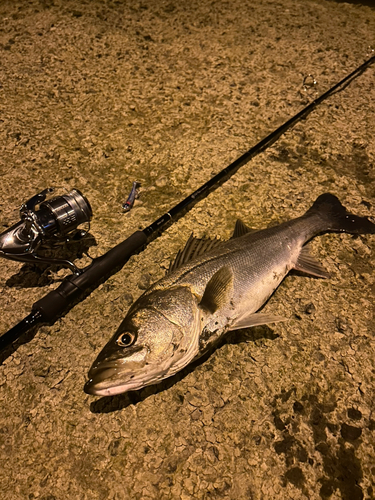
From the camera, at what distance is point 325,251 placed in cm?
251

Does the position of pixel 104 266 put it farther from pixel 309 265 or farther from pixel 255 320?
pixel 309 265

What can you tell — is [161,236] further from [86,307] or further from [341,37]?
[341,37]

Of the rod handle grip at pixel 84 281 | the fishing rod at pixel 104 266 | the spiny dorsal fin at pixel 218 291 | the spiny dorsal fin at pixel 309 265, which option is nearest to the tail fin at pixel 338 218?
the spiny dorsal fin at pixel 309 265

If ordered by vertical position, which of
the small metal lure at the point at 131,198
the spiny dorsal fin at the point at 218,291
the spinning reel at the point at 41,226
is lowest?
the spiny dorsal fin at the point at 218,291

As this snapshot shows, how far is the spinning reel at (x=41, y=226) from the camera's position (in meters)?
1.99

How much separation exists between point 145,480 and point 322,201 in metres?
2.09

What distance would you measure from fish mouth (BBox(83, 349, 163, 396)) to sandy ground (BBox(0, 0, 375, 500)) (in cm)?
39

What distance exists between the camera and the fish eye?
1.64 meters

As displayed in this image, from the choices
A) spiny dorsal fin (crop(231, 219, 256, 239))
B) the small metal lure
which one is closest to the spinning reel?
the small metal lure

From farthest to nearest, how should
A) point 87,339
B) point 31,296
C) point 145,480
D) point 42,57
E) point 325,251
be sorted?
1. point 42,57
2. point 325,251
3. point 31,296
4. point 87,339
5. point 145,480

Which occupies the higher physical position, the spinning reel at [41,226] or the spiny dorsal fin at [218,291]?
the spinning reel at [41,226]

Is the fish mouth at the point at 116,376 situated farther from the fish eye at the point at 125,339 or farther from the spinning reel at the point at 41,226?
the spinning reel at the point at 41,226

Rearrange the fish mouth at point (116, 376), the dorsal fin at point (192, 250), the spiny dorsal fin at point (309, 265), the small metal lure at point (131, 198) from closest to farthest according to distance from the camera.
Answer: the fish mouth at point (116, 376), the dorsal fin at point (192, 250), the spiny dorsal fin at point (309, 265), the small metal lure at point (131, 198)

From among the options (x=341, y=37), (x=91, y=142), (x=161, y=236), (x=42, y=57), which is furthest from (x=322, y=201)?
(x=42, y=57)
